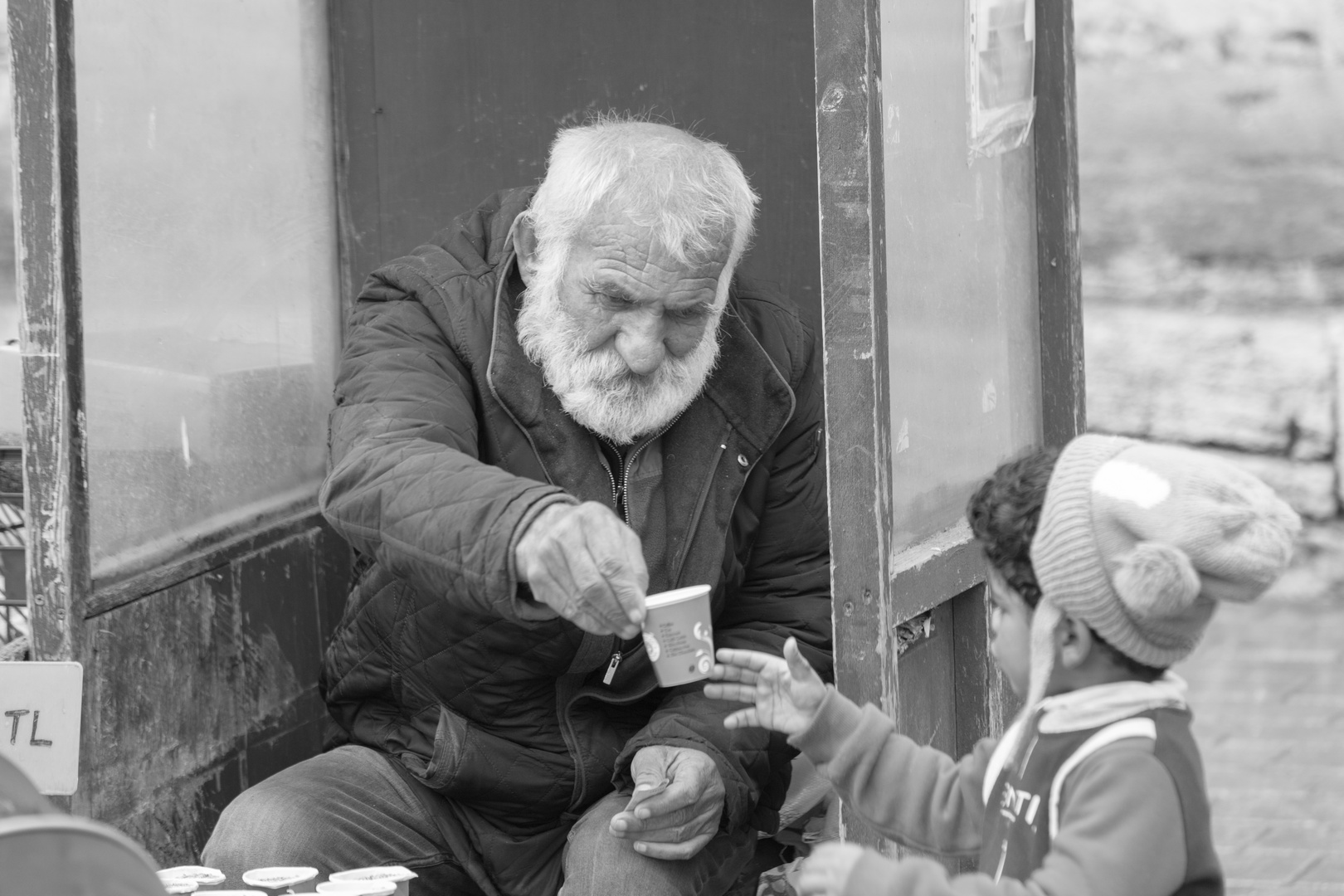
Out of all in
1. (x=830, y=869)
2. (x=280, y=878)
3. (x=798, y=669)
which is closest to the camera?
(x=830, y=869)

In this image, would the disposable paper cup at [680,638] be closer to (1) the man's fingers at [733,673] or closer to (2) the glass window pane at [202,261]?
(1) the man's fingers at [733,673]

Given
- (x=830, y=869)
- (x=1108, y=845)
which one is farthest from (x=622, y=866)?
(x=1108, y=845)

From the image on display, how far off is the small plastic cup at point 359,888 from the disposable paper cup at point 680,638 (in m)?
0.48

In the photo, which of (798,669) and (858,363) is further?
(858,363)

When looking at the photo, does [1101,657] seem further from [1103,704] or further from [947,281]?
[947,281]

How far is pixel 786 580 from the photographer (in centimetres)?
294

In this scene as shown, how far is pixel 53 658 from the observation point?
2678 mm

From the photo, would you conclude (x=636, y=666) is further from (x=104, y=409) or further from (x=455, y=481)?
(x=104, y=409)

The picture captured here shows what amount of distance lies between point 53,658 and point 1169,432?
4.86 m

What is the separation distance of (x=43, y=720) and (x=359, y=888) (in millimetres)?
581

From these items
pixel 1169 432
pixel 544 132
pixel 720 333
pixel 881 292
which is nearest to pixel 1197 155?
pixel 1169 432

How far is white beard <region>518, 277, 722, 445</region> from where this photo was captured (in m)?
2.77

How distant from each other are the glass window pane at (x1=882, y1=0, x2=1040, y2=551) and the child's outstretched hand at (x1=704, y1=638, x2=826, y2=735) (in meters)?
0.35

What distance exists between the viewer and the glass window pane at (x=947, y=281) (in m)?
2.48
